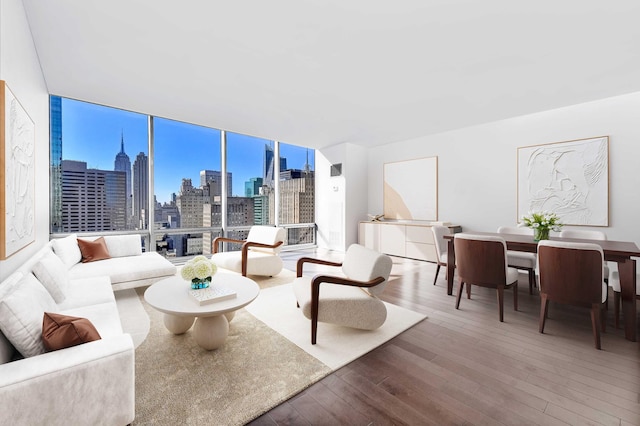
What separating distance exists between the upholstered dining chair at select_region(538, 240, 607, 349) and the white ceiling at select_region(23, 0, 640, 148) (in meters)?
2.07

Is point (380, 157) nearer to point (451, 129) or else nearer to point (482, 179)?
point (451, 129)

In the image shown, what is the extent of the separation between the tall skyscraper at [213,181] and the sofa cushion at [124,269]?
93.5 inches

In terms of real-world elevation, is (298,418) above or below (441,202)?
below

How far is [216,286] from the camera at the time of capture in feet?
8.52

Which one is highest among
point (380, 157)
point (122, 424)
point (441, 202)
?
point (380, 157)

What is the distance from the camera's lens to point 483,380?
74.1 inches

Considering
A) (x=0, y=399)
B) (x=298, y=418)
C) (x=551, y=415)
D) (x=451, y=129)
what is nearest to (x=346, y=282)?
(x=298, y=418)

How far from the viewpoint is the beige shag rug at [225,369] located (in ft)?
5.21

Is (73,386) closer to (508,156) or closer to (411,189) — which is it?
(508,156)

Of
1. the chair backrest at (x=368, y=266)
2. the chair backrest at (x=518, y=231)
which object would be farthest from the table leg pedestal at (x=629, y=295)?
the chair backrest at (x=368, y=266)

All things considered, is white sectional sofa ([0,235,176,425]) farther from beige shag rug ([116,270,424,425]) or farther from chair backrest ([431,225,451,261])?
chair backrest ([431,225,451,261])

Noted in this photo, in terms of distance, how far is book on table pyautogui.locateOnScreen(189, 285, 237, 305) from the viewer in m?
2.20

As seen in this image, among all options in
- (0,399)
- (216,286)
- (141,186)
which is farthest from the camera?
(141,186)

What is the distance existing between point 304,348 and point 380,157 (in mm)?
5797
